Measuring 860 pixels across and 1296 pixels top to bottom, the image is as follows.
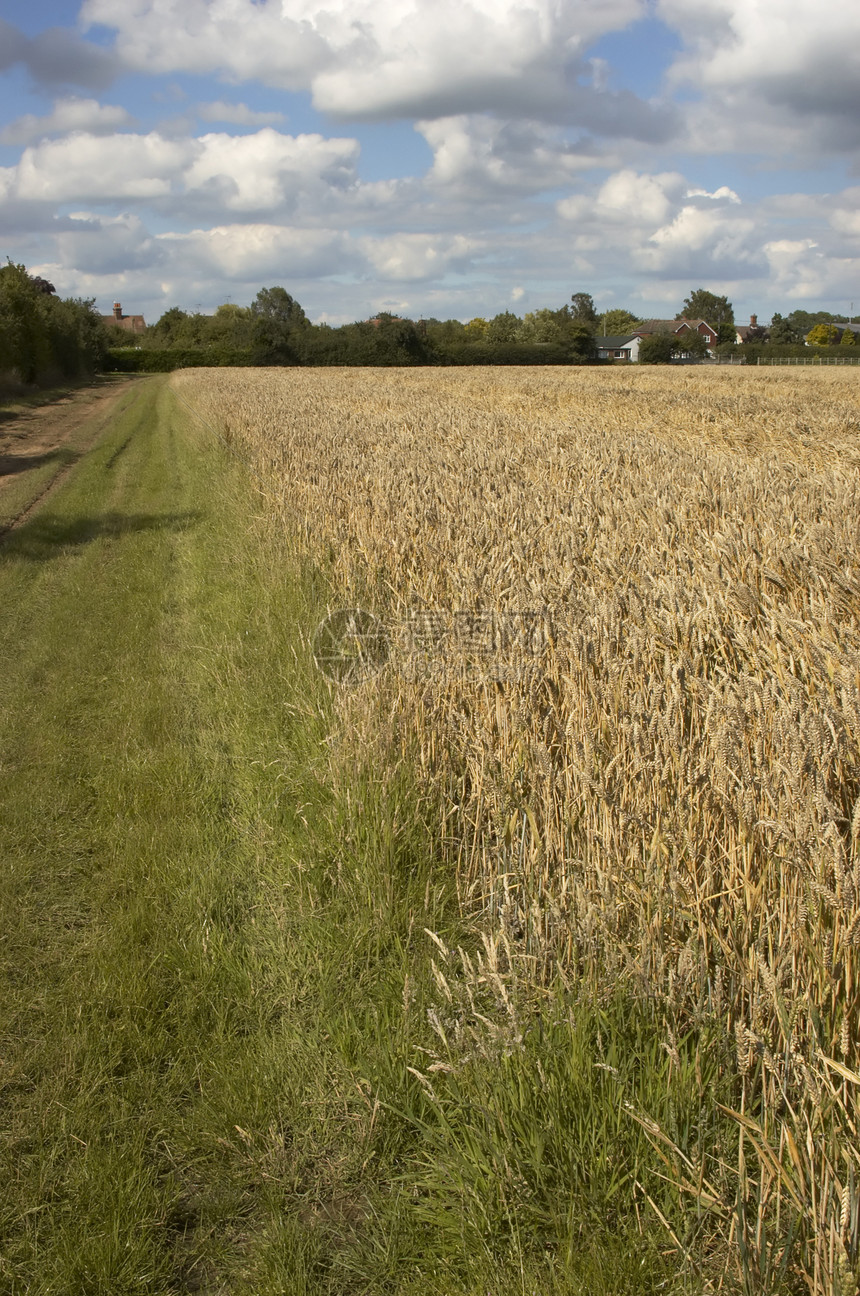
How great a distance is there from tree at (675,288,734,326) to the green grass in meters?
164

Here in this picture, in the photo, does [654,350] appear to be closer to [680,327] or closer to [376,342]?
[376,342]

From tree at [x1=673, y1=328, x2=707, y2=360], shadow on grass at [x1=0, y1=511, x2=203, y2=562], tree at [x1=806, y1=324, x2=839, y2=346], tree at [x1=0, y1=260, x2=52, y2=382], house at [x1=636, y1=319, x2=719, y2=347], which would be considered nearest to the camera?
shadow on grass at [x1=0, y1=511, x2=203, y2=562]

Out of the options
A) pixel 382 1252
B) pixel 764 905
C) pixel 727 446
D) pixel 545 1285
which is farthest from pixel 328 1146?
pixel 727 446

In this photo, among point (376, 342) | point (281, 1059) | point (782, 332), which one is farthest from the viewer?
point (782, 332)

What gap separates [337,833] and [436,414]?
→ 12738 mm

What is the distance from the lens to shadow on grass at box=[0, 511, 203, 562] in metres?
10.1

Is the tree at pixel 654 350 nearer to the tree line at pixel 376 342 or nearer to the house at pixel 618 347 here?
the tree line at pixel 376 342

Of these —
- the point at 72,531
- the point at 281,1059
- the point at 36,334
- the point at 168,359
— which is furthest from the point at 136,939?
Answer: the point at 168,359

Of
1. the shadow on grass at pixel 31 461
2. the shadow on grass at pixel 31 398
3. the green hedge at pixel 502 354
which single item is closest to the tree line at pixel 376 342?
the green hedge at pixel 502 354

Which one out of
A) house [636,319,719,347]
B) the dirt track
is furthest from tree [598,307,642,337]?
the dirt track

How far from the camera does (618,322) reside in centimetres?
14788

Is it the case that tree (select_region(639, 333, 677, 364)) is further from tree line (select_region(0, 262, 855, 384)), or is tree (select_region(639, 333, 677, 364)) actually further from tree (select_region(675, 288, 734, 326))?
tree (select_region(675, 288, 734, 326))

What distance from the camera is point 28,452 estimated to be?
19.5 metres

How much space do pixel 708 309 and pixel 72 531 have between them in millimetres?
161248
